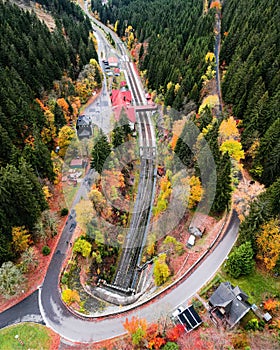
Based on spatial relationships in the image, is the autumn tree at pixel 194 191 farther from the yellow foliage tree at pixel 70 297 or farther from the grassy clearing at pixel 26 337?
the grassy clearing at pixel 26 337

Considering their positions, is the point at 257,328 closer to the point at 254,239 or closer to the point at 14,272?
the point at 254,239

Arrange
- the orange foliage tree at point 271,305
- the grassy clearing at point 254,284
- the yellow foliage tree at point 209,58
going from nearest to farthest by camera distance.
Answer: the orange foliage tree at point 271,305 < the grassy clearing at point 254,284 < the yellow foliage tree at point 209,58

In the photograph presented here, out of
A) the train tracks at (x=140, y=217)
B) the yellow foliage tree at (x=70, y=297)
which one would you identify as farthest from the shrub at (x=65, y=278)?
the train tracks at (x=140, y=217)

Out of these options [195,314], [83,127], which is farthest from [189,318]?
[83,127]

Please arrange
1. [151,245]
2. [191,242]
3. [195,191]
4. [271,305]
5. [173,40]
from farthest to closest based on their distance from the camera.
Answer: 1. [173,40]
2. [195,191]
3. [151,245]
4. [191,242]
5. [271,305]

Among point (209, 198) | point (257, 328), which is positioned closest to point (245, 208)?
point (209, 198)

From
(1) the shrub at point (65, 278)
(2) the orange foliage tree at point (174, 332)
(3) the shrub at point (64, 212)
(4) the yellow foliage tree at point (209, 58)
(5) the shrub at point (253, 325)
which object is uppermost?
(4) the yellow foliage tree at point (209, 58)

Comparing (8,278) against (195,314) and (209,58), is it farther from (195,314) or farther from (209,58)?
(209,58)
